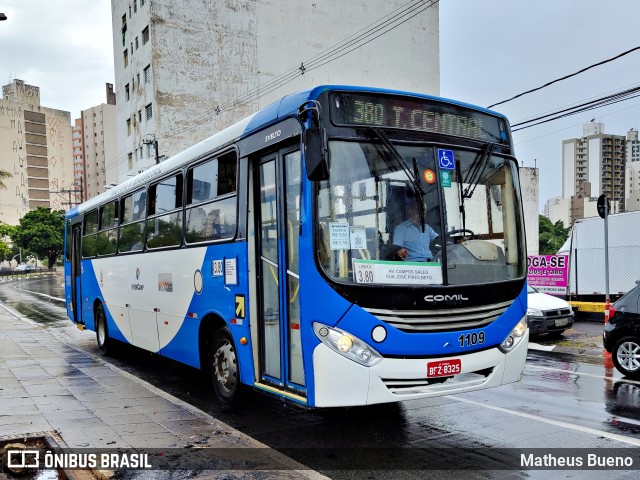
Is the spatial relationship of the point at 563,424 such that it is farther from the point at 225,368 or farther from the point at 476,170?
the point at 225,368

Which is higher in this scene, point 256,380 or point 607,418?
point 256,380

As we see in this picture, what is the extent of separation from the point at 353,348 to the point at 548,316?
32.3 ft

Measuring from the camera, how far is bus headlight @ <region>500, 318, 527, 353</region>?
6055 mm

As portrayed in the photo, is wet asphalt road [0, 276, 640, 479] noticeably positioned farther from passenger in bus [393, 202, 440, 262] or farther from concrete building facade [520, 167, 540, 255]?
concrete building facade [520, 167, 540, 255]

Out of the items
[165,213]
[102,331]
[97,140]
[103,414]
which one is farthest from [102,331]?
[97,140]

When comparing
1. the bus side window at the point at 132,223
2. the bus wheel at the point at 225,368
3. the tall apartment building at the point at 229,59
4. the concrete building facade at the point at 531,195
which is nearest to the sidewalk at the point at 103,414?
the bus wheel at the point at 225,368

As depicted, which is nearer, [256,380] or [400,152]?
[400,152]

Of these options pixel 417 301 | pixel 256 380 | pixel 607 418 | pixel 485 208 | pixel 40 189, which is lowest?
pixel 607 418

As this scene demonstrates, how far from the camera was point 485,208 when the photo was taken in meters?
6.14

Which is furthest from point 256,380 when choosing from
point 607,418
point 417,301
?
point 607,418

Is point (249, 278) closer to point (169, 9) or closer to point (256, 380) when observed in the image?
point (256, 380)

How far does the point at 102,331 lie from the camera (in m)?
13.1

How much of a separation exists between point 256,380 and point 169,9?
141 feet

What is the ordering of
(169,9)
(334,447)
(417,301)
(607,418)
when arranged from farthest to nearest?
1. (169,9)
2. (607,418)
3. (334,447)
4. (417,301)
